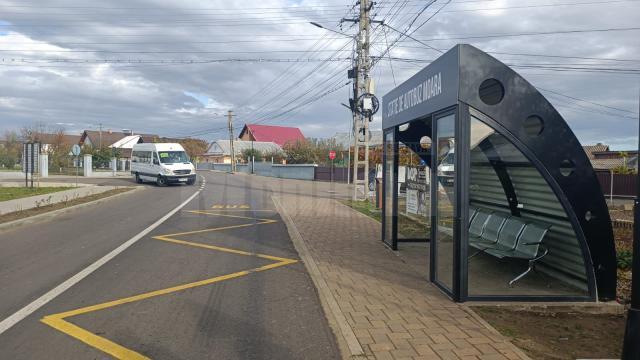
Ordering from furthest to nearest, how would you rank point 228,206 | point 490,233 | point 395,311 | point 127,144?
point 127,144 → point 228,206 → point 490,233 → point 395,311

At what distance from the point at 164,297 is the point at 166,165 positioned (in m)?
25.6

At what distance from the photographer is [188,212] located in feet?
52.9

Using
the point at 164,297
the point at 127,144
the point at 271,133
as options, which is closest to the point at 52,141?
the point at 127,144

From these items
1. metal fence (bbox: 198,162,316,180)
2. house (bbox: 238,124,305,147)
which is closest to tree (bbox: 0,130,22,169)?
metal fence (bbox: 198,162,316,180)

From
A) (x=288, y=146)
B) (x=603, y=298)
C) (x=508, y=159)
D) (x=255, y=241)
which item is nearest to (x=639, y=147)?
(x=603, y=298)

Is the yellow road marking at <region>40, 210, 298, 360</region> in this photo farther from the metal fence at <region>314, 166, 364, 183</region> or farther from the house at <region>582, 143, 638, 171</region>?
the metal fence at <region>314, 166, 364, 183</region>

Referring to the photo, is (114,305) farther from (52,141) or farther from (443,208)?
(52,141)

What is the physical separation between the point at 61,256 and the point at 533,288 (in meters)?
7.37

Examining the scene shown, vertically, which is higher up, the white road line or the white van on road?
the white van on road

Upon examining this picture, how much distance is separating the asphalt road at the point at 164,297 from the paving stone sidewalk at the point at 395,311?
0.37 meters

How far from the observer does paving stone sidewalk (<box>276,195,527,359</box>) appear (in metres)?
4.37

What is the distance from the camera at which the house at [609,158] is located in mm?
26336

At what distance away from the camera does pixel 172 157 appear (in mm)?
Result: 31203

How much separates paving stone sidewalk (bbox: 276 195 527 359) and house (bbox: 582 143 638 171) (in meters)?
16.5
